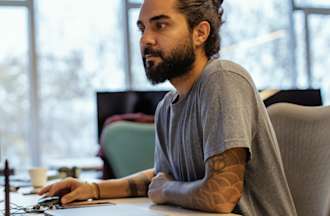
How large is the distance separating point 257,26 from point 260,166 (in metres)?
5.30

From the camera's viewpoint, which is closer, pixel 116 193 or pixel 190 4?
pixel 190 4

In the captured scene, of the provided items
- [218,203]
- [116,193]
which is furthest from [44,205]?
[218,203]

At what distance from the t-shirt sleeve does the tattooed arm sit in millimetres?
28

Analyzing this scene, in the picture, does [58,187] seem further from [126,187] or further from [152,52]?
[152,52]

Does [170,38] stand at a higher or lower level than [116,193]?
higher

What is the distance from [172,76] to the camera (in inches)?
63.8

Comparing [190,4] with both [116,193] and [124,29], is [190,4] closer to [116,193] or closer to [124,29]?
[116,193]

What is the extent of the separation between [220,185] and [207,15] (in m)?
0.57

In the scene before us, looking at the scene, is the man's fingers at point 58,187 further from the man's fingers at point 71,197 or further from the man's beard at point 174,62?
the man's beard at point 174,62

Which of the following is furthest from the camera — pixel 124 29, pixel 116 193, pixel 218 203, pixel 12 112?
pixel 124 29

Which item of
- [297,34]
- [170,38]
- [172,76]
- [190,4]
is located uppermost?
[297,34]

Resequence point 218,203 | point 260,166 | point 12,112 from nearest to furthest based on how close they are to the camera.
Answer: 1. point 218,203
2. point 260,166
3. point 12,112

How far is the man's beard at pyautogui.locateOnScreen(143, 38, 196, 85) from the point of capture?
5.21ft

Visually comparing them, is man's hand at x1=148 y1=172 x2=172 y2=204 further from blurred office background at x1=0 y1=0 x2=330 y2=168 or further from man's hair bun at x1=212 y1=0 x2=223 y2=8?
blurred office background at x1=0 y1=0 x2=330 y2=168
